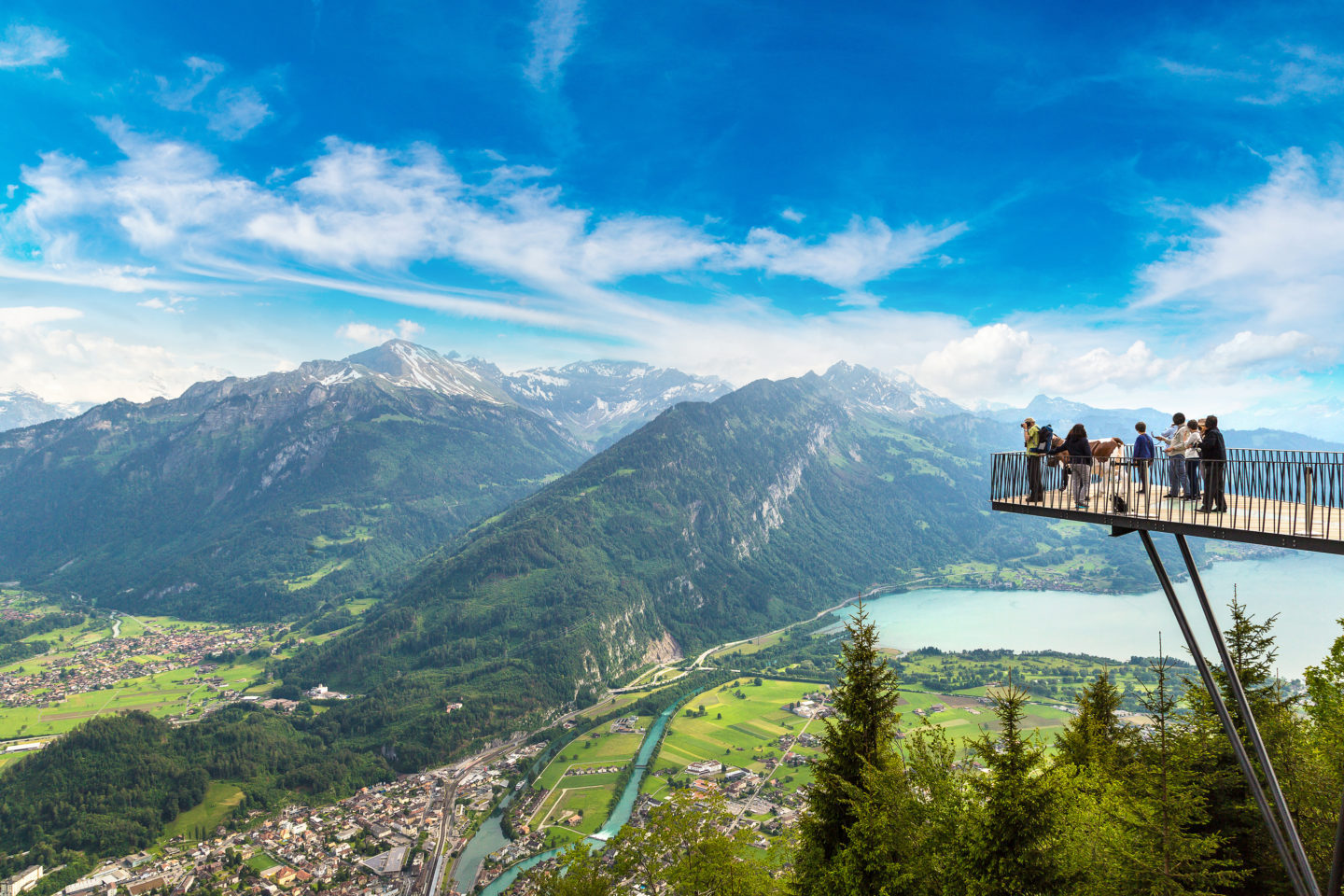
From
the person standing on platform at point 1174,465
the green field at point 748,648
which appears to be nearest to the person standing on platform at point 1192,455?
the person standing on platform at point 1174,465

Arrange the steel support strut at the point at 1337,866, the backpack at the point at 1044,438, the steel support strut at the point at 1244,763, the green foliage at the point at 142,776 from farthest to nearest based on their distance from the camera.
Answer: the green foliage at the point at 142,776
the backpack at the point at 1044,438
the steel support strut at the point at 1244,763
the steel support strut at the point at 1337,866

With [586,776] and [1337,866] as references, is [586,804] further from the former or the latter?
[1337,866]

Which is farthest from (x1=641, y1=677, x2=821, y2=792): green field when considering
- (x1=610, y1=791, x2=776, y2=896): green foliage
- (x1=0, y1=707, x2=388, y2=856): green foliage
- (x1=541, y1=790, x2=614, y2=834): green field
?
(x1=610, y1=791, x2=776, y2=896): green foliage

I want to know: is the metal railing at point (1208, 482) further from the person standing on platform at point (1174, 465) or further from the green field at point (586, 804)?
the green field at point (586, 804)

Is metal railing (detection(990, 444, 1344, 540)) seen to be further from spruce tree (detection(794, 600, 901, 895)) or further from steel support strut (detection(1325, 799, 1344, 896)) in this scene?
spruce tree (detection(794, 600, 901, 895))

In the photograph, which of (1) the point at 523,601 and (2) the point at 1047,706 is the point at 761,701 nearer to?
(2) the point at 1047,706
